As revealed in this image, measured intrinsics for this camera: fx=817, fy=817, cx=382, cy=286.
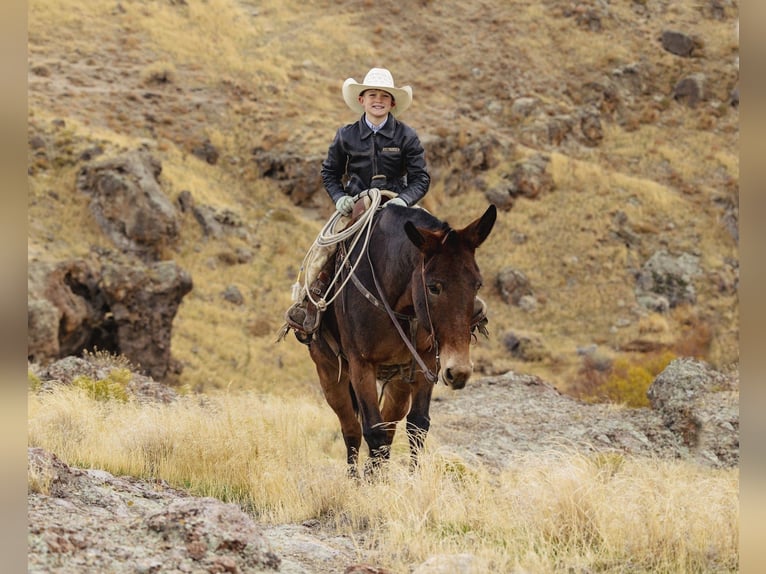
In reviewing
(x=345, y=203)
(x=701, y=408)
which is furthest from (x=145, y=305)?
(x=345, y=203)

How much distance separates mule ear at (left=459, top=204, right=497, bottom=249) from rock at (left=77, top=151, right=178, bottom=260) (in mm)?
25249

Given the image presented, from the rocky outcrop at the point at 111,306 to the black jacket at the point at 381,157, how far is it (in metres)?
14.0

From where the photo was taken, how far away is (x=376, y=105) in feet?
24.4

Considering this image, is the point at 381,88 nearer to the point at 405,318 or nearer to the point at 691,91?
the point at 405,318

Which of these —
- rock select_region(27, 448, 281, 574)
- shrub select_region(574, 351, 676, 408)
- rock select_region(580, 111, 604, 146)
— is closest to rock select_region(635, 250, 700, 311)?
shrub select_region(574, 351, 676, 408)

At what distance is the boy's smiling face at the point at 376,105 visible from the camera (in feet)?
24.3

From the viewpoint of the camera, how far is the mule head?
18.2 feet

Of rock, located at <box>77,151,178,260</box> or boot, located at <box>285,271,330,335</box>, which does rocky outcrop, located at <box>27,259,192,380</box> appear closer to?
rock, located at <box>77,151,178,260</box>

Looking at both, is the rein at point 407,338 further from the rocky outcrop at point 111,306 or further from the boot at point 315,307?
the rocky outcrop at point 111,306

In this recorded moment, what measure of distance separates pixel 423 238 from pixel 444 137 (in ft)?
109

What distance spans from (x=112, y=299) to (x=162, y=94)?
20.1 m

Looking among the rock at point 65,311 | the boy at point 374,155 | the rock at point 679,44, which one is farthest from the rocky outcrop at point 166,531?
the rock at point 679,44
